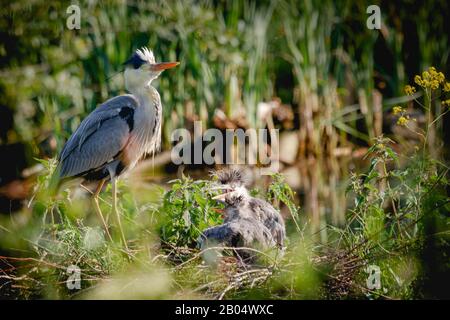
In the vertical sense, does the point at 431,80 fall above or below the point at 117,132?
above

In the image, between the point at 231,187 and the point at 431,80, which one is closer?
the point at 431,80

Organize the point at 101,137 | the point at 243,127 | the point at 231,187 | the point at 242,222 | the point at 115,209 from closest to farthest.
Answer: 1. the point at 242,222
2. the point at 231,187
3. the point at 115,209
4. the point at 101,137
5. the point at 243,127

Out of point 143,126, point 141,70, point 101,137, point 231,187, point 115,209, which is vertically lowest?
point 115,209

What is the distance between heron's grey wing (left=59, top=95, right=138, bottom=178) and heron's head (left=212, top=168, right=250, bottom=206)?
1145 mm

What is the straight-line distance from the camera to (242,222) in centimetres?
504

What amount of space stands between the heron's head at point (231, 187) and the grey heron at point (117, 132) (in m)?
1.07

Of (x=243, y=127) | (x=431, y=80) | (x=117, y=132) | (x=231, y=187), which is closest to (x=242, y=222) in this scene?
(x=231, y=187)

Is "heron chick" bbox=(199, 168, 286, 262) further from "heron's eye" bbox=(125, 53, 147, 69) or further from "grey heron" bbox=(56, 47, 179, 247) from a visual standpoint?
"heron's eye" bbox=(125, 53, 147, 69)

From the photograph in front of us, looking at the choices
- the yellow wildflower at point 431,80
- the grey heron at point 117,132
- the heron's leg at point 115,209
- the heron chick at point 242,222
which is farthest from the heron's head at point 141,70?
the yellow wildflower at point 431,80

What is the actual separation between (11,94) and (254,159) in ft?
10.7

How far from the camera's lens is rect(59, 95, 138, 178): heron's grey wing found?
6426mm

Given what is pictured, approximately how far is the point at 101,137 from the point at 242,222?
1.88m

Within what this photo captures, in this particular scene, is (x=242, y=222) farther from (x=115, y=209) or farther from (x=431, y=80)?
(x=431, y=80)

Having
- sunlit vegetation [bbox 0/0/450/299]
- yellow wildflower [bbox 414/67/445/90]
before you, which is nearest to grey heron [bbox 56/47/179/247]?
sunlit vegetation [bbox 0/0/450/299]
